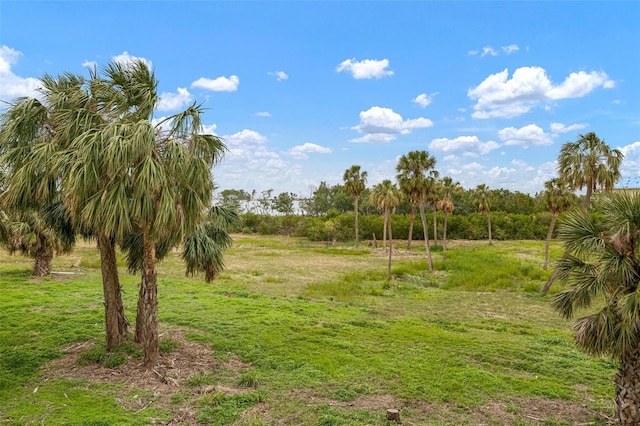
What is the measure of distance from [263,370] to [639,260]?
23.1 feet

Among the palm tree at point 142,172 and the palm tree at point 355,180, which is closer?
the palm tree at point 142,172

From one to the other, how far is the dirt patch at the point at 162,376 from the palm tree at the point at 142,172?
1.46ft

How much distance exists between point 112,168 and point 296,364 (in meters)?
5.43

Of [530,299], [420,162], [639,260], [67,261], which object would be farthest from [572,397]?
[67,261]

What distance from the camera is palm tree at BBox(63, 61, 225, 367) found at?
7.16 m

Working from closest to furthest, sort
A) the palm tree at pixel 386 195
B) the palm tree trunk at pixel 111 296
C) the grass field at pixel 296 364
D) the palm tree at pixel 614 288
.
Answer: the palm tree at pixel 614 288 < the grass field at pixel 296 364 < the palm tree trunk at pixel 111 296 < the palm tree at pixel 386 195

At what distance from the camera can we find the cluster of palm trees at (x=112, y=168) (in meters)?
7.21

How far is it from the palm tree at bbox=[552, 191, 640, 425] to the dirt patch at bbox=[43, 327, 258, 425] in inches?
241

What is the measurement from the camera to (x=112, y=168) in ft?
23.1

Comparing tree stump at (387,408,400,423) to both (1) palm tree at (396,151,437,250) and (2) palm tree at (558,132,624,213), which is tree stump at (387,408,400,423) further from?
(1) palm tree at (396,151,437,250)

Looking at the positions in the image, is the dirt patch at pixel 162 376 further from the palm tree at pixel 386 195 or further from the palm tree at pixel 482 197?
the palm tree at pixel 482 197

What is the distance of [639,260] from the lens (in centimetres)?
634

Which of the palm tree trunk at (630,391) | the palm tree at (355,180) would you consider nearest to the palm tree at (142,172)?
the palm tree trunk at (630,391)

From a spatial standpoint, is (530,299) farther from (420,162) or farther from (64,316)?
(64,316)
